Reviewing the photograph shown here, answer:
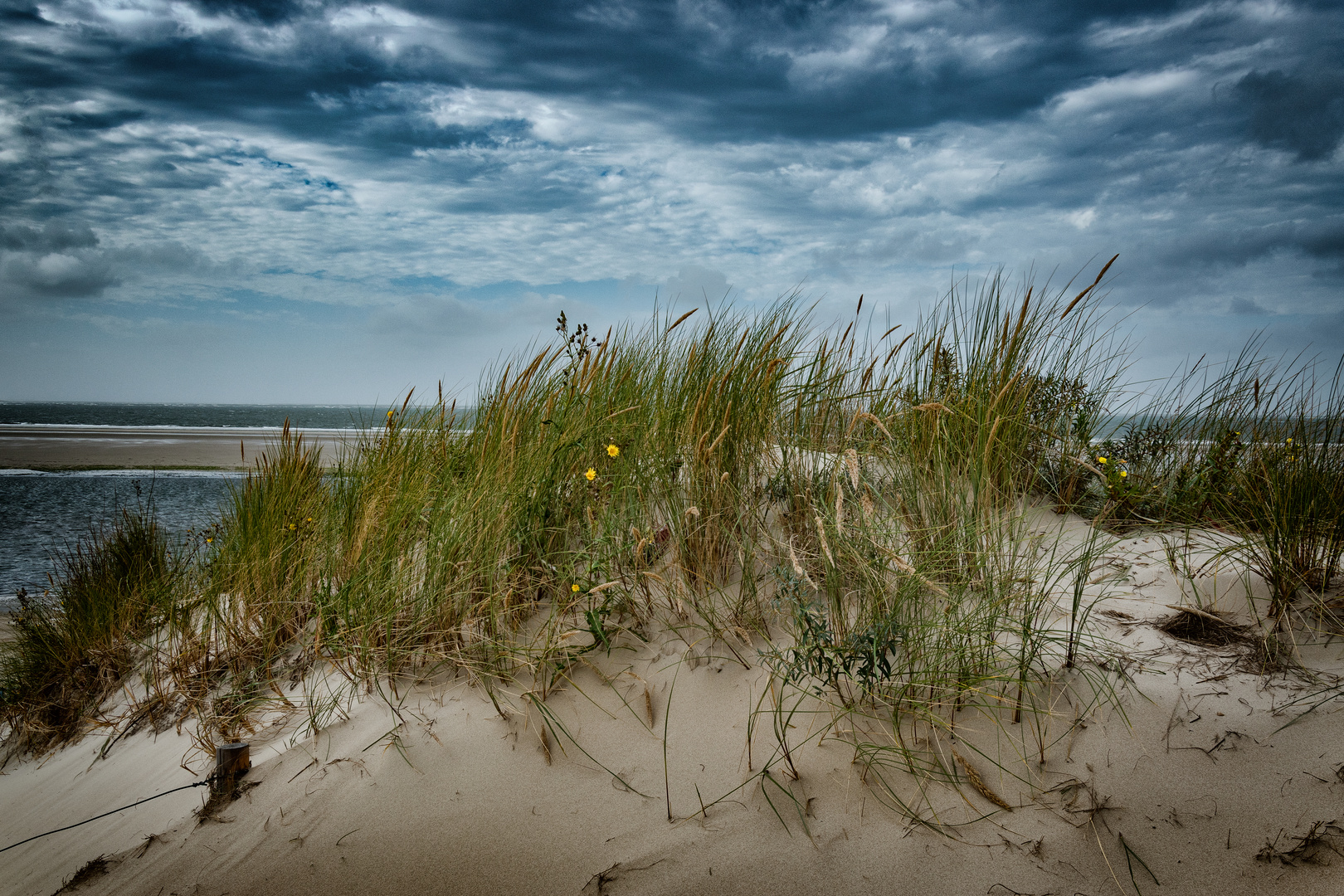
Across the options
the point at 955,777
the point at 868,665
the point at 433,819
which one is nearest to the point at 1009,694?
the point at 955,777

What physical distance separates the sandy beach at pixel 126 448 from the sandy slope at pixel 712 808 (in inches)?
389

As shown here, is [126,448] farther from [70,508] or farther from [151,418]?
[151,418]

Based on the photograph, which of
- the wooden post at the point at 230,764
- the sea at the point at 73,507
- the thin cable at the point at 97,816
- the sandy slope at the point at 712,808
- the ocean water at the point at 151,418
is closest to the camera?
the sandy slope at the point at 712,808

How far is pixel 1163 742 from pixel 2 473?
64.2ft

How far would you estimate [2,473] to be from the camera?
46.0ft

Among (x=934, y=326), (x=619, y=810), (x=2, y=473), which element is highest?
(x=934, y=326)

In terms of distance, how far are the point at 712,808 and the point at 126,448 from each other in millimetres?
24671

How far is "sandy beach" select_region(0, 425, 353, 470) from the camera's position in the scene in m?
16.0

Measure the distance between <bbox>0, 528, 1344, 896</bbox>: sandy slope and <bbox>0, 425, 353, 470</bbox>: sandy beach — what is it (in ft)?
32.4

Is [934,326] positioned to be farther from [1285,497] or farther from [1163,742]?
[1163,742]

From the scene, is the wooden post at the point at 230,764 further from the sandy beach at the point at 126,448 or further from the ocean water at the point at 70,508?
the sandy beach at the point at 126,448

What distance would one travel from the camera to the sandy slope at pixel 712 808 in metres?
1.71

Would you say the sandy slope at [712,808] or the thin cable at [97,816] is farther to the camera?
the thin cable at [97,816]

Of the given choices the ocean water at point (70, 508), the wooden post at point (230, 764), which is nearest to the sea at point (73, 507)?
the ocean water at point (70, 508)
